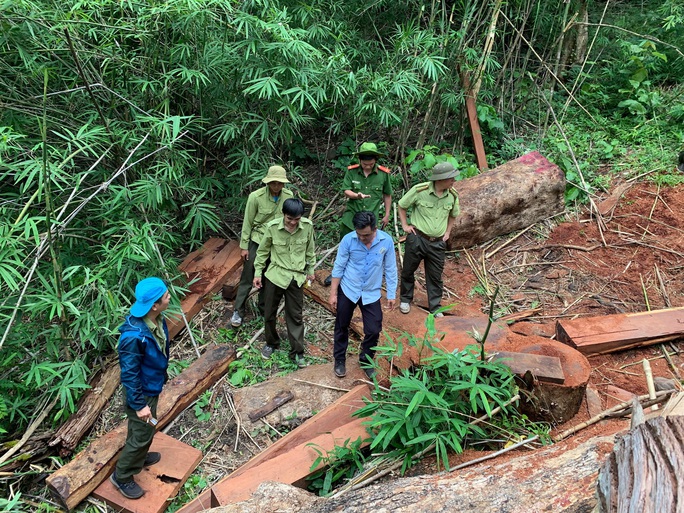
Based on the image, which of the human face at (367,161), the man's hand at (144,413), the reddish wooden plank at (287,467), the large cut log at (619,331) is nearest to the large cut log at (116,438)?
the man's hand at (144,413)

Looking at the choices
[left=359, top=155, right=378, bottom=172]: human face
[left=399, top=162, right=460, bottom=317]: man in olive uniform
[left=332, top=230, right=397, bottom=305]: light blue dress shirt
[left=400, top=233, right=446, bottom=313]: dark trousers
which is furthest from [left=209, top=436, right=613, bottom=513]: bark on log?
[left=359, top=155, right=378, bottom=172]: human face

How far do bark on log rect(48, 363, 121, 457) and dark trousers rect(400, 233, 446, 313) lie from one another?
2720mm

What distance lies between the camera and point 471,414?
2842mm

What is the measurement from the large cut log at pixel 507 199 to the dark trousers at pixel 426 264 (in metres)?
0.99

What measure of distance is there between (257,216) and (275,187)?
347 mm

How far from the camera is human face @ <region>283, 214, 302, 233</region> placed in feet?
12.0

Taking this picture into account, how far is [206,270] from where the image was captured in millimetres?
5043

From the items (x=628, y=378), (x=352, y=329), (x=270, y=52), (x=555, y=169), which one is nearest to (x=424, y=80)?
(x=555, y=169)

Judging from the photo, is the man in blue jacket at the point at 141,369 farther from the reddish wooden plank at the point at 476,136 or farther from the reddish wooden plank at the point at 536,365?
the reddish wooden plank at the point at 476,136

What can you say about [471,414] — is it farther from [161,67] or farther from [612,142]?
[612,142]

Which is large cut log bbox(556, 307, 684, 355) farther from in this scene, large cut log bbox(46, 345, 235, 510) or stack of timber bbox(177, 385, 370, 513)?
large cut log bbox(46, 345, 235, 510)

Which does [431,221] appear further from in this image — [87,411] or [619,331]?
[87,411]

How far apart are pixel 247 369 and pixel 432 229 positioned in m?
2.11

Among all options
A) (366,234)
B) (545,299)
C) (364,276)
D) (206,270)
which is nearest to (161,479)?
(364,276)
